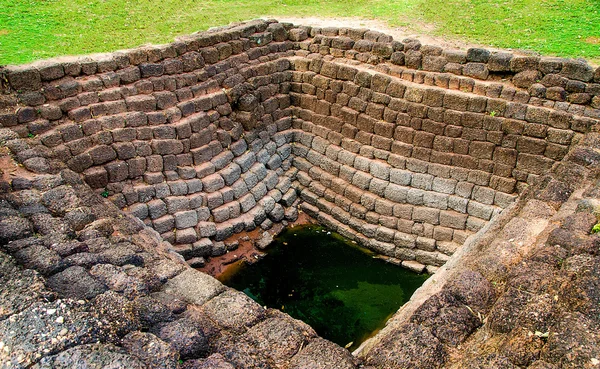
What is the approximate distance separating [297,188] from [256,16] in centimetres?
547

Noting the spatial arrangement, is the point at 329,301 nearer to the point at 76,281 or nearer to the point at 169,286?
the point at 169,286

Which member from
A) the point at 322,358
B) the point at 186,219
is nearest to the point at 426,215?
the point at 186,219

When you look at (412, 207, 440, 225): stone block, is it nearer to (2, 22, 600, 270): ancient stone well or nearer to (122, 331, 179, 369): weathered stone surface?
(2, 22, 600, 270): ancient stone well

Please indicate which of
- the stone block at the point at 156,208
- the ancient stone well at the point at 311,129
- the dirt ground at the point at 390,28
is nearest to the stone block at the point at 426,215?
the ancient stone well at the point at 311,129

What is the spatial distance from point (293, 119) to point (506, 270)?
297 inches

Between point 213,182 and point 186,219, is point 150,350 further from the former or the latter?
point 213,182

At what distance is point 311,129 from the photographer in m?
13.2

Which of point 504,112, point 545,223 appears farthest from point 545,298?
point 504,112

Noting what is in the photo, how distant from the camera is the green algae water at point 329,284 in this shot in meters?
10.1

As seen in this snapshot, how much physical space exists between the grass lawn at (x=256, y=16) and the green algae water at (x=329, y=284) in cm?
596

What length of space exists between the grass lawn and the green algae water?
596 cm

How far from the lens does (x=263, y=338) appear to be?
5.61 metres

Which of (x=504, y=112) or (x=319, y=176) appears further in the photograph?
(x=319, y=176)


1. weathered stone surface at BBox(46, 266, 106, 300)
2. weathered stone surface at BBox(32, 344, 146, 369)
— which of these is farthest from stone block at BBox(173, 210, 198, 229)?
weathered stone surface at BBox(32, 344, 146, 369)
